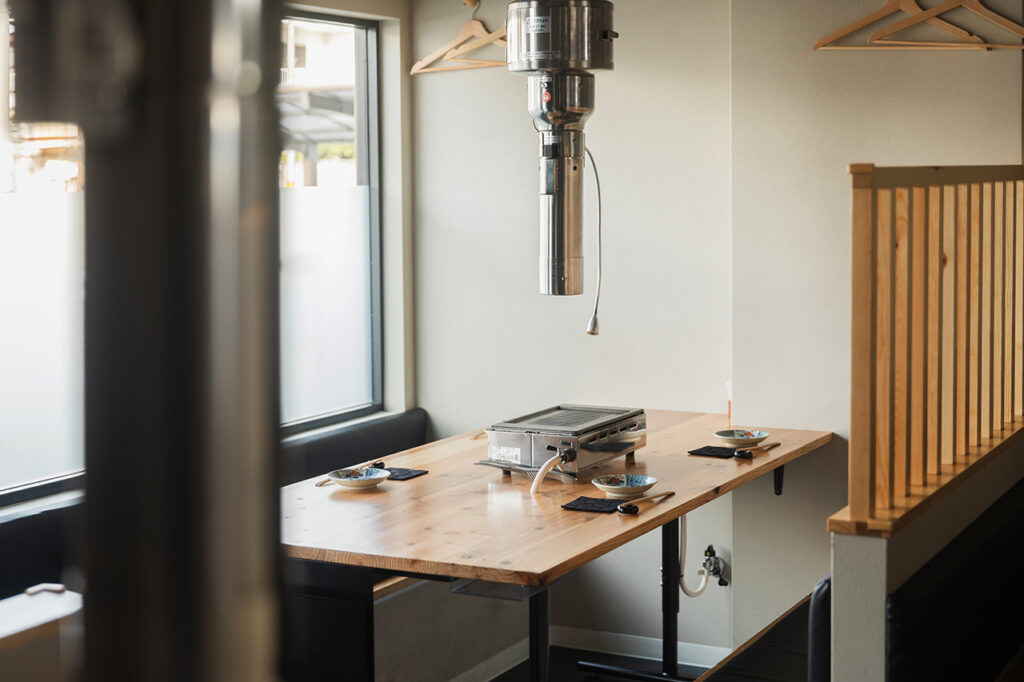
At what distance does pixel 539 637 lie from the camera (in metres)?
2.64

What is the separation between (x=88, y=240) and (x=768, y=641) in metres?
2.92

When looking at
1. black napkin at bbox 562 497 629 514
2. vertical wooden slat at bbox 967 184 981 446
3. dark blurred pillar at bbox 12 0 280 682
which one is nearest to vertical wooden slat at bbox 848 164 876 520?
vertical wooden slat at bbox 967 184 981 446

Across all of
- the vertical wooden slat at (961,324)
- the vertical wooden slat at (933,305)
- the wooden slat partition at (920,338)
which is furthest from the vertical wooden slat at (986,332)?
the vertical wooden slat at (933,305)

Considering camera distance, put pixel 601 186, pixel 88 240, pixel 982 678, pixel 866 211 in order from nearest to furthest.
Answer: pixel 88 240
pixel 866 211
pixel 982 678
pixel 601 186

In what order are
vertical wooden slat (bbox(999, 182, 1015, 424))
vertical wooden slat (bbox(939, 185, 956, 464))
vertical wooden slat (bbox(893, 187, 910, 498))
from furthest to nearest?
vertical wooden slat (bbox(999, 182, 1015, 424))
vertical wooden slat (bbox(939, 185, 956, 464))
vertical wooden slat (bbox(893, 187, 910, 498))

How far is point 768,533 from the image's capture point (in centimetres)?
369

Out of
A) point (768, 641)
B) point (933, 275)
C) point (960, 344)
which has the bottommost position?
point (768, 641)

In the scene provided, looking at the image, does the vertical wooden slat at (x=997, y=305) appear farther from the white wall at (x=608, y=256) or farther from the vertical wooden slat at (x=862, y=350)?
the white wall at (x=608, y=256)

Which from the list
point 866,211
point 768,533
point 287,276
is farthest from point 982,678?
point 287,276

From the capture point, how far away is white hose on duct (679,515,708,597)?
357cm

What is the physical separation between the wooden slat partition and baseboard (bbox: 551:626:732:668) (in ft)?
5.19

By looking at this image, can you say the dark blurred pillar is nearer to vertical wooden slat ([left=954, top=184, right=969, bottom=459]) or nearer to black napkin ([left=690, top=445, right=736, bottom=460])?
vertical wooden slat ([left=954, top=184, right=969, bottom=459])

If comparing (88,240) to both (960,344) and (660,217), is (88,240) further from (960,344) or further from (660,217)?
(660,217)

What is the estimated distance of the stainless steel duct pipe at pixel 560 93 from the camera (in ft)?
9.49
